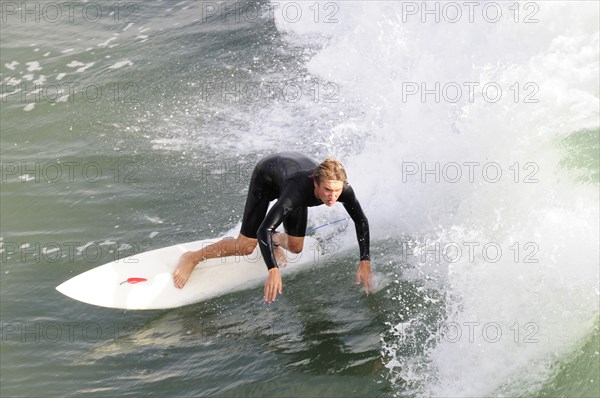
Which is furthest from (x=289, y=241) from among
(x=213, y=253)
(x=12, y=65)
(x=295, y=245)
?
(x=12, y=65)

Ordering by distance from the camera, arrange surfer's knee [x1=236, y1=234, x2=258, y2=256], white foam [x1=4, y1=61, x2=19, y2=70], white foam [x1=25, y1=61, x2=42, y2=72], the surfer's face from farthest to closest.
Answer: white foam [x1=4, y1=61, x2=19, y2=70]
white foam [x1=25, y1=61, x2=42, y2=72]
surfer's knee [x1=236, y1=234, x2=258, y2=256]
the surfer's face

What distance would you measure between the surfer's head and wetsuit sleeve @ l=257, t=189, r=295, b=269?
397 mm

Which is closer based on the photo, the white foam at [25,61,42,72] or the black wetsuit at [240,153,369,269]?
the black wetsuit at [240,153,369,269]

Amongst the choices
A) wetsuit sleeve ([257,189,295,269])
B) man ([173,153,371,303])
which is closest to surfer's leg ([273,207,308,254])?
man ([173,153,371,303])

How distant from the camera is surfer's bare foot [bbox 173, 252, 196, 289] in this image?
6.75m

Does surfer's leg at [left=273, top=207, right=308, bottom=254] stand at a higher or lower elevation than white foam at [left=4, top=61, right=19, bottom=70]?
lower

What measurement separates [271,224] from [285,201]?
222 mm

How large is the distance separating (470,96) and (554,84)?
35.1 inches

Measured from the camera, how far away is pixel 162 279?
6.80 m

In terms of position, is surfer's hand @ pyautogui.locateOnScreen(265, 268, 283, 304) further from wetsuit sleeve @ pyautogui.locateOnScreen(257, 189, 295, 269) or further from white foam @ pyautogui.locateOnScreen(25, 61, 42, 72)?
white foam @ pyautogui.locateOnScreen(25, 61, 42, 72)

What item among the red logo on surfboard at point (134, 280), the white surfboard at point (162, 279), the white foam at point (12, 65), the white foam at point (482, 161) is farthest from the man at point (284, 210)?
the white foam at point (12, 65)

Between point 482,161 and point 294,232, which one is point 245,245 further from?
point 482,161

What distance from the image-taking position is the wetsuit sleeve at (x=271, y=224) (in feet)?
18.8

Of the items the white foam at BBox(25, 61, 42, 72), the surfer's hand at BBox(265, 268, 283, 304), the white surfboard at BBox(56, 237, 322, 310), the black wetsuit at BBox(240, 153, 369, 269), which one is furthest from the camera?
the white foam at BBox(25, 61, 42, 72)
